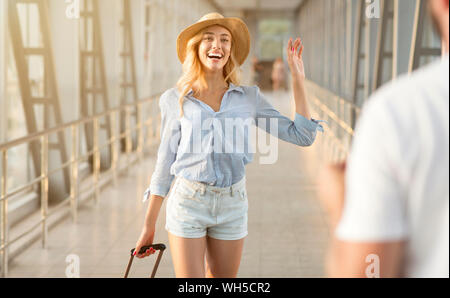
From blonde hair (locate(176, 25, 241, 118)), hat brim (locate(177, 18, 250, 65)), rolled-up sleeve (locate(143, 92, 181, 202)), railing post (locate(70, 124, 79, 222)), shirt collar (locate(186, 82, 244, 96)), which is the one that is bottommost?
railing post (locate(70, 124, 79, 222))

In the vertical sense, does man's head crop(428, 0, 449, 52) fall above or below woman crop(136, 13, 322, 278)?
above

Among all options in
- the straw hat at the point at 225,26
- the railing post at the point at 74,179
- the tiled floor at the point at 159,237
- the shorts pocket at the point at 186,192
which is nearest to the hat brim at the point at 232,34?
the straw hat at the point at 225,26

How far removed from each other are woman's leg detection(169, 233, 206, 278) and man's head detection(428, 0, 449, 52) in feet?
3.20

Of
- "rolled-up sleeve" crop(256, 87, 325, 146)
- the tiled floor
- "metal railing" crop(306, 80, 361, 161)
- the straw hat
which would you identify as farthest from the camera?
"metal railing" crop(306, 80, 361, 161)

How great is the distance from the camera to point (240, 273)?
2.86 metres

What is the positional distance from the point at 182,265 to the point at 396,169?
3.28 feet

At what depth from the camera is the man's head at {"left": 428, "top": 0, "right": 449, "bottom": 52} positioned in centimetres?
51

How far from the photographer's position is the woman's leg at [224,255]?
1486 millimetres

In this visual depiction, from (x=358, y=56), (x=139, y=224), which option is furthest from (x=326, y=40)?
(x=139, y=224)

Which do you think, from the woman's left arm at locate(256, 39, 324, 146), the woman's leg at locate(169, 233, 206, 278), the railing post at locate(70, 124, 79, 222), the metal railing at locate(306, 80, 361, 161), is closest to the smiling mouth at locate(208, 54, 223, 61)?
the woman's left arm at locate(256, 39, 324, 146)

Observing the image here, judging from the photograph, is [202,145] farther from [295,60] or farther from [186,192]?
[295,60]

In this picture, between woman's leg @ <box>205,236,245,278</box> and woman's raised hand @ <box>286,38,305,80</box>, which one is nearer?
woman's raised hand @ <box>286,38,305,80</box>

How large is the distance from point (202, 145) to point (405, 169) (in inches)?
38.1

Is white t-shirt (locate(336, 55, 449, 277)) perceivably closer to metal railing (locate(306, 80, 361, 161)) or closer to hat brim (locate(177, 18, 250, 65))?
hat brim (locate(177, 18, 250, 65))
